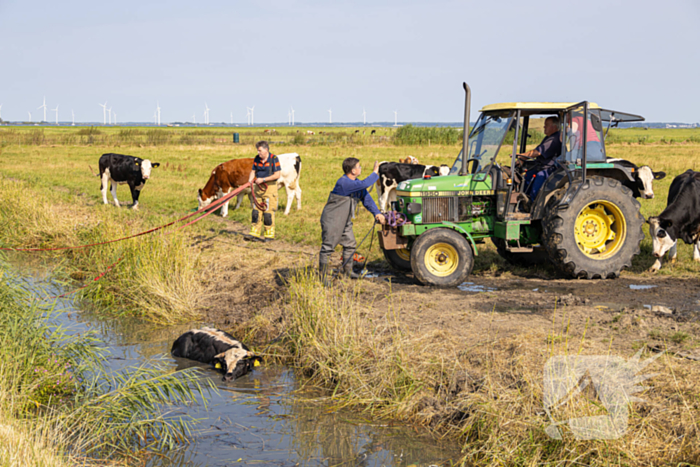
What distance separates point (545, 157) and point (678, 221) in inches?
94.3

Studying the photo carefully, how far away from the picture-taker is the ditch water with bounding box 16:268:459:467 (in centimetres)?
472

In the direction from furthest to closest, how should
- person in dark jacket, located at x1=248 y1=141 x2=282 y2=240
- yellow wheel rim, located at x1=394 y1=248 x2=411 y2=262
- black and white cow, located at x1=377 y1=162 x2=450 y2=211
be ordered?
black and white cow, located at x1=377 y1=162 x2=450 y2=211 → person in dark jacket, located at x1=248 y1=141 x2=282 y2=240 → yellow wheel rim, located at x1=394 y1=248 x2=411 y2=262

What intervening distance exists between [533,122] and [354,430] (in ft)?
21.0

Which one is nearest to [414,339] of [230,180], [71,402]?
[71,402]

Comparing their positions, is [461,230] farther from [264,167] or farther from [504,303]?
[264,167]

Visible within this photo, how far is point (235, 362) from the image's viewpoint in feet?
20.8

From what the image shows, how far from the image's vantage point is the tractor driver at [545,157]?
9.08m

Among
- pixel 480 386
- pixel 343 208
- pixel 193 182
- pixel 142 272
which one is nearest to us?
pixel 480 386

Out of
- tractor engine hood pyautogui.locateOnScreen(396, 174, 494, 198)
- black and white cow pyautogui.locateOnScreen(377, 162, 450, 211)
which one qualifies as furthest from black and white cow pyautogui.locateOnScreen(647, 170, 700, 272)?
black and white cow pyautogui.locateOnScreen(377, 162, 450, 211)

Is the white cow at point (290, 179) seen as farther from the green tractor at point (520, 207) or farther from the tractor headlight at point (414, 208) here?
the tractor headlight at point (414, 208)

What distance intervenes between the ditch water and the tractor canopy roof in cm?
501

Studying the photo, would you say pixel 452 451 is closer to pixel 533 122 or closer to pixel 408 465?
pixel 408 465

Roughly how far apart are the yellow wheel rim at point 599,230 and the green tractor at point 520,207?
1 cm

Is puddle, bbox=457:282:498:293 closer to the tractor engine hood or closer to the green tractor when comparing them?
the green tractor
